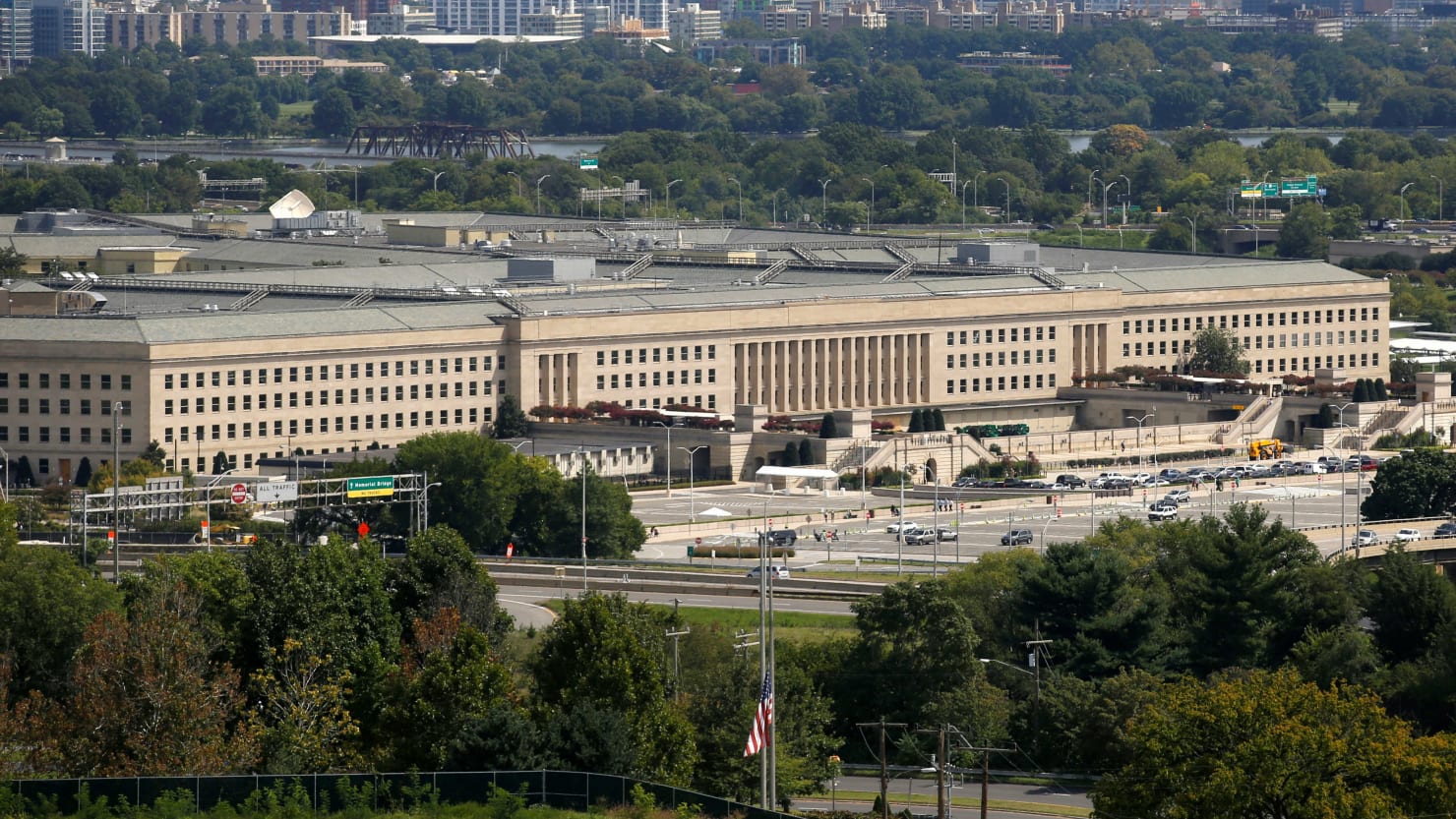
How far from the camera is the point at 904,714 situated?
280ft

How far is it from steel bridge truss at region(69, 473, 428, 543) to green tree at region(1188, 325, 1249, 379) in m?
57.7

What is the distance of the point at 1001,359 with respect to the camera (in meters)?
157

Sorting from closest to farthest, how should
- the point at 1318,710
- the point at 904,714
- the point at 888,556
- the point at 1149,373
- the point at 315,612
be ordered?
the point at 1318,710, the point at 315,612, the point at 904,714, the point at 888,556, the point at 1149,373

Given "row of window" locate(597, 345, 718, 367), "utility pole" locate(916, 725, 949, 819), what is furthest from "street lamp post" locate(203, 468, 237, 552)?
"utility pole" locate(916, 725, 949, 819)

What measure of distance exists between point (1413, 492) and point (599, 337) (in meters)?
38.1

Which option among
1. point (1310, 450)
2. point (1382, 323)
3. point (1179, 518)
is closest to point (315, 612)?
point (1179, 518)

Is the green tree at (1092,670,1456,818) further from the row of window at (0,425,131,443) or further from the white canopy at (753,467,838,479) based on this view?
the row of window at (0,425,131,443)

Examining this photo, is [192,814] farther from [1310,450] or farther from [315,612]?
[1310,450]

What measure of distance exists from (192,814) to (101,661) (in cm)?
608

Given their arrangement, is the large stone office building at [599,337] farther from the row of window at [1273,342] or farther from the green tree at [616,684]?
the green tree at [616,684]

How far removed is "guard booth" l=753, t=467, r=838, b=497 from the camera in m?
132

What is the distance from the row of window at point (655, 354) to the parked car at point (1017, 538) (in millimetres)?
32087

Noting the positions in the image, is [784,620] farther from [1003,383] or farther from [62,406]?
[1003,383]

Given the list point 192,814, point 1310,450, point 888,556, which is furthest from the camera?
point 1310,450
